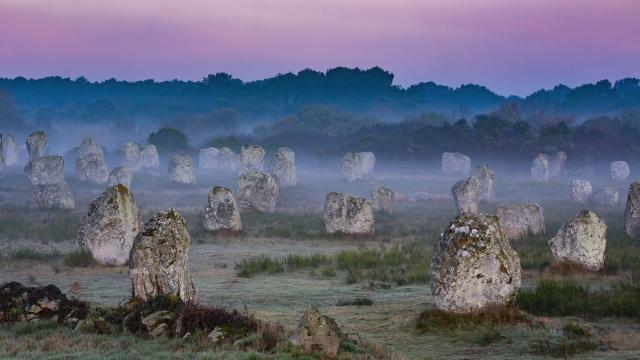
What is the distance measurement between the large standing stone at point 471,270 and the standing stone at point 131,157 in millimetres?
81258

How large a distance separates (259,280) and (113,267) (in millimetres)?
6151

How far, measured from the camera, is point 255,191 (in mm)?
53156

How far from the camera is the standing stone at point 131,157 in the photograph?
311 feet

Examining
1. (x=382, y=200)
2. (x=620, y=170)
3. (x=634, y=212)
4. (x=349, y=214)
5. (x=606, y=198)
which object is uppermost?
(x=620, y=170)

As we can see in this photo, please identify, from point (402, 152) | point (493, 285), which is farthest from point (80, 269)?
point (402, 152)

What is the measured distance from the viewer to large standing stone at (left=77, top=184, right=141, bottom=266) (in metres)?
28.3

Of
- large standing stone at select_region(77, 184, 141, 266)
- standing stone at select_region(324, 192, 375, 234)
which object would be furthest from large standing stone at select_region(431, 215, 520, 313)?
Result: standing stone at select_region(324, 192, 375, 234)

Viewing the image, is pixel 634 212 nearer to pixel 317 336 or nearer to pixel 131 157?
pixel 317 336

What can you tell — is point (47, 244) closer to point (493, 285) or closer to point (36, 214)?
point (36, 214)

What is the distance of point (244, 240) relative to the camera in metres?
38.0

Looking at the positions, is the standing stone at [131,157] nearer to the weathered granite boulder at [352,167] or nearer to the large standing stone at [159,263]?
the weathered granite boulder at [352,167]

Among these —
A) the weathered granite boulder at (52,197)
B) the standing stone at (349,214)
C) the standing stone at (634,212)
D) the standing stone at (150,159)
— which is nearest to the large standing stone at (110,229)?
the standing stone at (349,214)

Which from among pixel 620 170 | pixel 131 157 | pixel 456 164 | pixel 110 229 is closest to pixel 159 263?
pixel 110 229

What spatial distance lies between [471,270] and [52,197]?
3881 cm
